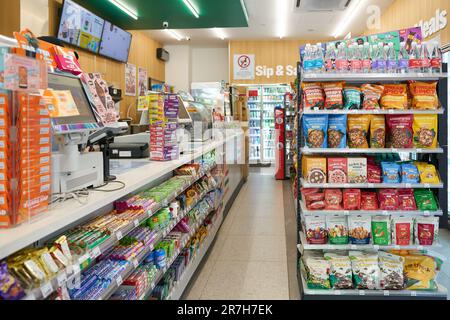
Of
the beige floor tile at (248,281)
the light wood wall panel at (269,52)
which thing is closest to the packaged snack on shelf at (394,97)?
the beige floor tile at (248,281)

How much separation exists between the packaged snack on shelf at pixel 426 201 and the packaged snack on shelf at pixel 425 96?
2.25ft

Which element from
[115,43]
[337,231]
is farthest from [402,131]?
[115,43]

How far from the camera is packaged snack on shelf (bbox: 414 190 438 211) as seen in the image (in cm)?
314

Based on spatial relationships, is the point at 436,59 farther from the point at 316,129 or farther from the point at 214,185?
the point at 214,185

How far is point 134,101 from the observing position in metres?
10.0

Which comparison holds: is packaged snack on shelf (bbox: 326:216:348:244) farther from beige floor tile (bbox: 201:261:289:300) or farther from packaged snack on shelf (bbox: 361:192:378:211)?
beige floor tile (bbox: 201:261:289:300)

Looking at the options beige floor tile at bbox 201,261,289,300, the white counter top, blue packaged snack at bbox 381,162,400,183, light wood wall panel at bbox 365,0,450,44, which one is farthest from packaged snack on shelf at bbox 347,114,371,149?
light wood wall panel at bbox 365,0,450,44

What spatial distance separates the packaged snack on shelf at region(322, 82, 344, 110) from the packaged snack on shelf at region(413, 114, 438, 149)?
60 centimetres

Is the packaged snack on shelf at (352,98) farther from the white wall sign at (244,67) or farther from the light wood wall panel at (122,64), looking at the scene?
the white wall sign at (244,67)

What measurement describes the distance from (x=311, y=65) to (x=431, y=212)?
1496 millimetres

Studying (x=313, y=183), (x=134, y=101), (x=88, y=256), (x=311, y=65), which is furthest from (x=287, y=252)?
(x=134, y=101)

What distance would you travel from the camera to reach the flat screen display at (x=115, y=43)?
309 inches

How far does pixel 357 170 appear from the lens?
10.4 feet
